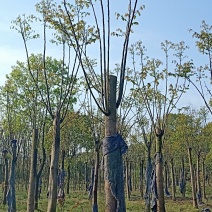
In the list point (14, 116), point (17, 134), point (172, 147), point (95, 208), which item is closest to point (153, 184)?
point (95, 208)

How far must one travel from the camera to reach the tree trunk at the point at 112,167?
4.64m

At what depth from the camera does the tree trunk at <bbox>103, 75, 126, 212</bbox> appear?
15.2 feet

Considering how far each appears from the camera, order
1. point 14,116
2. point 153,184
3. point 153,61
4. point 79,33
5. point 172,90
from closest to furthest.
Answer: point 79,33 < point 153,184 < point 172,90 < point 153,61 < point 14,116

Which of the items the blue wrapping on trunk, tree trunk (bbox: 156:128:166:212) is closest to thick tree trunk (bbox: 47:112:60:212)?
the blue wrapping on trunk

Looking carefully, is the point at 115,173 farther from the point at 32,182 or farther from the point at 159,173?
the point at 159,173

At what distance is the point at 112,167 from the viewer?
15.5 ft

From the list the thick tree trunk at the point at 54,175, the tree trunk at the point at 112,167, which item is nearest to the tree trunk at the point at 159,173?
the thick tree trunk at the point at 54,175

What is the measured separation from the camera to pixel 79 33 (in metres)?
7.26

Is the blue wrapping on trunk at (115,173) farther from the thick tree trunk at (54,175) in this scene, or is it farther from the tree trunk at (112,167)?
the thick tree trunk at (54,175)

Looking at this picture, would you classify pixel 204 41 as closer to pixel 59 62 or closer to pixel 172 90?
pixel 172 90

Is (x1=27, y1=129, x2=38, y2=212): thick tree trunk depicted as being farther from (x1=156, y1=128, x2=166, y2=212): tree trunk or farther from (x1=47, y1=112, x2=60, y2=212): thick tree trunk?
(x1=156, y1=128, x2=166, y2=212): tree trunk

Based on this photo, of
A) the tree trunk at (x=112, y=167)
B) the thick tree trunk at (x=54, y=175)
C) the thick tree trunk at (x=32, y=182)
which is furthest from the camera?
the thick tree trunk at (x=32, y=182)

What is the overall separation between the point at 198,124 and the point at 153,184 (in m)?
12.9

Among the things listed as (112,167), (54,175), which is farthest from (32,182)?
(112,167)
